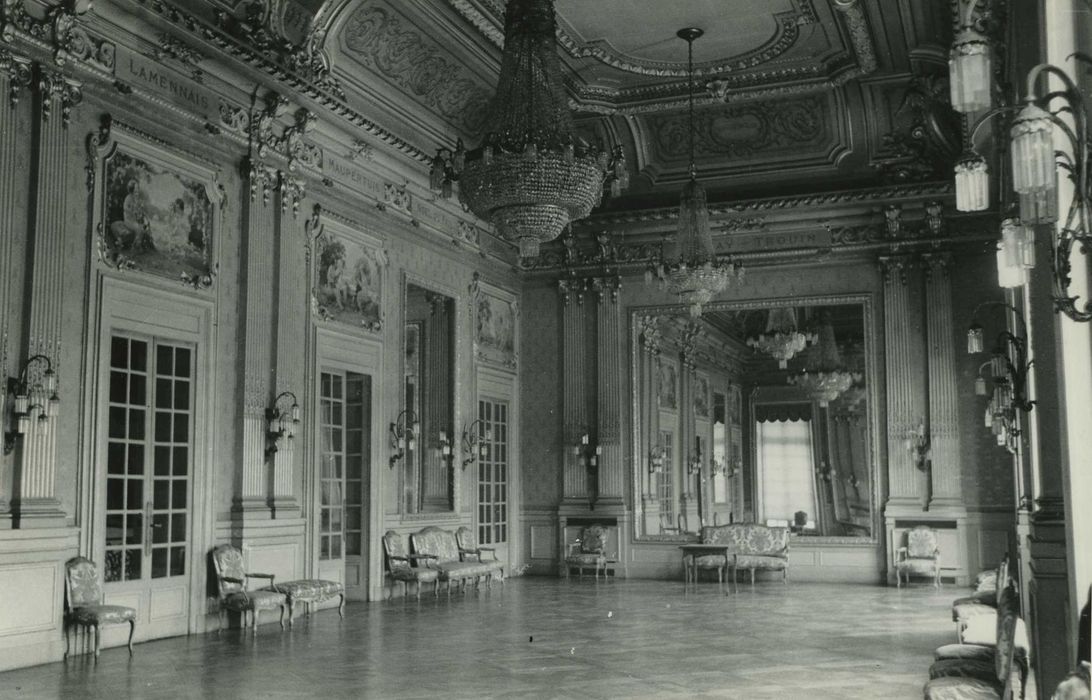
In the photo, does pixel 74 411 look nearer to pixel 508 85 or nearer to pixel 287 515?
pixel 287 515

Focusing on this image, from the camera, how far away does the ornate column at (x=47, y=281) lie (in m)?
8.48

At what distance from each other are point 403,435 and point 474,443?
2.00 meters

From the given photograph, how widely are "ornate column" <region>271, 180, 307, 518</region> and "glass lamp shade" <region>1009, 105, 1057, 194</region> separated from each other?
30.3 feet

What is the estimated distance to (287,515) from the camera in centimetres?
1145

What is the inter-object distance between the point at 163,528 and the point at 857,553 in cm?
1022

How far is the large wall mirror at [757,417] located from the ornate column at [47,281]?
10271 mm

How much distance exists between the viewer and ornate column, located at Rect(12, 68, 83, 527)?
27.8ft

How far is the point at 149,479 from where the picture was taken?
32.4 ft

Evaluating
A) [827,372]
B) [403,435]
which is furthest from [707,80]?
[403,435]

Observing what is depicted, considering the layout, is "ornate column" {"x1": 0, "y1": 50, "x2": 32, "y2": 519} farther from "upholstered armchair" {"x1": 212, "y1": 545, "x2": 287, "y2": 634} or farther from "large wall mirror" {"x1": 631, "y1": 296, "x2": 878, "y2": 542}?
"large wall mirror" {"x1": 631, "y1": 296, "x2": 878, "y2": 542}

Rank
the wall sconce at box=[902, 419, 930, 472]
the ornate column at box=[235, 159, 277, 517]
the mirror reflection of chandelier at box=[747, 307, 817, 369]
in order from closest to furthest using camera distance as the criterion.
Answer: the ornate column at box=[235, 159, 277, 517], the wall sconce at box=[902, 419, 930, 472], the mirror reflection of chandelier at box=[747, 307, 817, 369]

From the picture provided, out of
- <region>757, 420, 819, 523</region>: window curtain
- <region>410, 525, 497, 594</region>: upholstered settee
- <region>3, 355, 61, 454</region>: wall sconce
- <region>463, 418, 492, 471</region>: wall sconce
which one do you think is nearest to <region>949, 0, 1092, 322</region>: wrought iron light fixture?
<region>3, 355, 61, 454</region>: wall sconce

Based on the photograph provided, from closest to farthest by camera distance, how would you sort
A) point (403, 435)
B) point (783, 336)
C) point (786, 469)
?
point (403, 435), point (783, 336), point (786, 469)

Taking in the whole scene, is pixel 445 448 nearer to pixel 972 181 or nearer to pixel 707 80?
pixel 707 80
